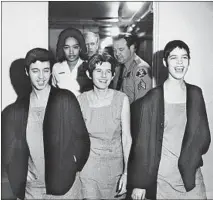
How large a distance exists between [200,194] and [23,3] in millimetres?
1024

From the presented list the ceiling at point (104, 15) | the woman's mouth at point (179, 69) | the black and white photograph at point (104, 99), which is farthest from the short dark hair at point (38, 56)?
the woman's mouth at point (179, 69)

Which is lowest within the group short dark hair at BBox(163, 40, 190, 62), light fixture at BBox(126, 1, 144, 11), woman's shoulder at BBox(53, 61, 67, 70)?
woman's shoulder at BBox(53, 61, 67, 70)

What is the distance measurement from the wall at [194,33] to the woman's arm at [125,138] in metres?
0.26

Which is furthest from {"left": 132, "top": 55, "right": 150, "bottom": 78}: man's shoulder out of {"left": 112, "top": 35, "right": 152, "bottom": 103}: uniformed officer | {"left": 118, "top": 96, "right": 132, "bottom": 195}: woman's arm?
{"left": 118, "top": 96, "right": 132, "bottom": 195}: woman's arm

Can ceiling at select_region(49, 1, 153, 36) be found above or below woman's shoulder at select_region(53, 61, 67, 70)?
above

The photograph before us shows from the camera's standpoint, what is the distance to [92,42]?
1242mm

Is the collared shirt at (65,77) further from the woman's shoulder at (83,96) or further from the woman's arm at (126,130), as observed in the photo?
the woman's arm at (126,130)

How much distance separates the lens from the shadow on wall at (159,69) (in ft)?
4.09

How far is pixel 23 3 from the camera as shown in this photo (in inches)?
49.2

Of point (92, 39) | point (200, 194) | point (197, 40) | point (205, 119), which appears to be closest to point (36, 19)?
point (92, 39)

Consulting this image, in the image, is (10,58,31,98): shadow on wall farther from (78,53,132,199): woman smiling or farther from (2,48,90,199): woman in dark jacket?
(78,53,132,199): woman smiling

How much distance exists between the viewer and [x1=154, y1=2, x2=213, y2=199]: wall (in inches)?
49.3

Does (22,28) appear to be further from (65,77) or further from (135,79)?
(135,79)

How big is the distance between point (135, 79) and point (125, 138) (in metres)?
0.23
